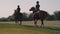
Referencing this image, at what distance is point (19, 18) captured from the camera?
4200cm

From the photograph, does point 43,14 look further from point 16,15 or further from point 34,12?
point 16,15

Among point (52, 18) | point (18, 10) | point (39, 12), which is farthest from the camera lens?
point (52, 18)

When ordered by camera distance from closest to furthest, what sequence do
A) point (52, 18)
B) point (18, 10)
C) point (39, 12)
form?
point (39, 12), point (18, 10), point (52, 18)

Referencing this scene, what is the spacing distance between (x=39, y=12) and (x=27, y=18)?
3832 centimetres

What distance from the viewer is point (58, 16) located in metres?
69.0

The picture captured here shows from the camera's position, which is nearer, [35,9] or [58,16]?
[35,9]

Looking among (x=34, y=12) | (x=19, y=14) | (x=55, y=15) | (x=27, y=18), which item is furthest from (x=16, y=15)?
(x=55, y=15)

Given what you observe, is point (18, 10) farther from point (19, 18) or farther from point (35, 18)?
point (35, 18)

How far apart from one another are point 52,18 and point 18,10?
2819 cm

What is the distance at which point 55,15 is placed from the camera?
71.2 metres

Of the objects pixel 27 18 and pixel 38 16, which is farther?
pixel 27 18

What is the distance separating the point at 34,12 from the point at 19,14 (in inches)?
419

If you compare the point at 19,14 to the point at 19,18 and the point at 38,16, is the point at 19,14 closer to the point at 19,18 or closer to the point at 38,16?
the point at 19,18

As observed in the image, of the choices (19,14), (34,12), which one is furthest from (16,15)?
(34,12)
